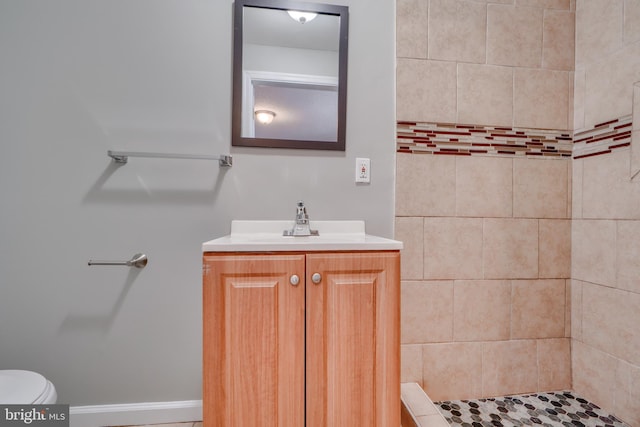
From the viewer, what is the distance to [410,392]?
1.32 meters

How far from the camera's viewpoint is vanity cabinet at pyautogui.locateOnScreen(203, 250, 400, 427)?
0.87 m

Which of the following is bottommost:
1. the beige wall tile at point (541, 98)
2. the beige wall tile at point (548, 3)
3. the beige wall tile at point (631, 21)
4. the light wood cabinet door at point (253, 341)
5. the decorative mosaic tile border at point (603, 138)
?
the light wood cabinet door at point (253, 341)

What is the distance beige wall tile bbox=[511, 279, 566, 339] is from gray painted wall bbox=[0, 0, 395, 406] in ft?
3.97

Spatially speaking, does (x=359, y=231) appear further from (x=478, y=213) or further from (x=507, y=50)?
(x=507, y=50)

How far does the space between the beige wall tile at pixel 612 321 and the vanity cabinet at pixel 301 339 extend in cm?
109

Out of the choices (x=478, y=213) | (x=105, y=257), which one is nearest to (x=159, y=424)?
(x=105, y=257)

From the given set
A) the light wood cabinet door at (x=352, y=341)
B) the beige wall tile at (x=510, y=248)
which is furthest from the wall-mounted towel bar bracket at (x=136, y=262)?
the beige wall tile at (x=510, y=248)

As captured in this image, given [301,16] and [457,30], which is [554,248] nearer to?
[457,30]

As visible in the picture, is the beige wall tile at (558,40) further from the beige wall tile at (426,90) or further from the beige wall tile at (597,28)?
the beige wall tile at (426,90)

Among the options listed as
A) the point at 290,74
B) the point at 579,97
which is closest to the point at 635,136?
the point at 579,97

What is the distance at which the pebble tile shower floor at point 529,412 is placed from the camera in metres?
1.22

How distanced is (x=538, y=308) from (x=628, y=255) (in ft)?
1.40

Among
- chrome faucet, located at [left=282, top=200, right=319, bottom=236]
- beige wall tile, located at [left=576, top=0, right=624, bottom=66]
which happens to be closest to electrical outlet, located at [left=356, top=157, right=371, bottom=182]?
chrome faucet, located at [left=282, top=200, right=319, bottom=236]

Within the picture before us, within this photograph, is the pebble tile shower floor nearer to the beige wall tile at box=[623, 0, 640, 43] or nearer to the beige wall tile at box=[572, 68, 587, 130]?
the beige wall tile at box=[572, 68, 587, 130]
